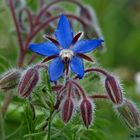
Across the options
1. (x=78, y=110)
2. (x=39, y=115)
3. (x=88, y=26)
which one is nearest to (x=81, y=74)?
(x=78, y=110)

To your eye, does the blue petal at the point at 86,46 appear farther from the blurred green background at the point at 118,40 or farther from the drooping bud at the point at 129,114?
the blurred green background at the point at 118,40

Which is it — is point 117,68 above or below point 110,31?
below

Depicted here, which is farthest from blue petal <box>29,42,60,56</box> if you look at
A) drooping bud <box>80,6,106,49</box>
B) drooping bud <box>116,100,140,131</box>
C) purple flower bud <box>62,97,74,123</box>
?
drooping bud <box>80,6,106,49</box>

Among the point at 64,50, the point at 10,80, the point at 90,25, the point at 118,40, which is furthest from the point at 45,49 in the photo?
the point at 118,40

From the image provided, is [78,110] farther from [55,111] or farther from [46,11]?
[46,11]

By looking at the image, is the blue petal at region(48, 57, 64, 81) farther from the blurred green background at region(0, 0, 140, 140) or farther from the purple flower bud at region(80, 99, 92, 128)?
the blurred green background at region(0, 0, 140, 140)

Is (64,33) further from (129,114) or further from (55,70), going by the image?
(129,114)

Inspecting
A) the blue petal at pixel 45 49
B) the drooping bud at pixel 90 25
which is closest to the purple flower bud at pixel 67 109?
the blue petal at pixel 45 49
